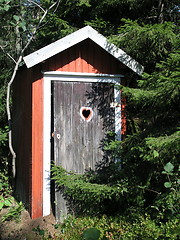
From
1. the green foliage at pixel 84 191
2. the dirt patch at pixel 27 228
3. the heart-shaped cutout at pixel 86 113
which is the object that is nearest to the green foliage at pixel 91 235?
the green foliage at pixel 84 191

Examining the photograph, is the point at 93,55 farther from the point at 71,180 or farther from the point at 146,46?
the point at 71,180

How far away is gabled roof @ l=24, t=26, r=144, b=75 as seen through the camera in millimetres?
4398

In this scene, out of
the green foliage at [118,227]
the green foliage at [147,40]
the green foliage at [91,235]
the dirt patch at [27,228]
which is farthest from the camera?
the green foliage at [147,40]

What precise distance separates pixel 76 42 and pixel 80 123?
155 centimetres

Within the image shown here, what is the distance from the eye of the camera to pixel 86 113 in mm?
5074

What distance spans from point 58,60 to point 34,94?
32.1 inches

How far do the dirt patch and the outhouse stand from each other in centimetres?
15

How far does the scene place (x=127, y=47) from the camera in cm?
529

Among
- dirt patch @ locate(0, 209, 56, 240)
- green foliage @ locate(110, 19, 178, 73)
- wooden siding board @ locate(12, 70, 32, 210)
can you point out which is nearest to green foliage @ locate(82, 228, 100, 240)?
dirt patch @ locate(0, 209, 56, 240)

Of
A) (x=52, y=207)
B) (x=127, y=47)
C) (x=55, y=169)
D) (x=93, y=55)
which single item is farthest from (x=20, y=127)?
(x=127, y=47)

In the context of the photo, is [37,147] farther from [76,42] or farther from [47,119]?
[76,42]

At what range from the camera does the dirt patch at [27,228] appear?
168 inches

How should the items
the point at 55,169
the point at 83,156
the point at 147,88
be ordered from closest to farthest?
the point at 147,88
the point at 55,169
the point at 83,156

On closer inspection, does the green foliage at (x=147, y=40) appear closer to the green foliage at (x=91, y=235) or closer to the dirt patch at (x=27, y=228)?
the dirt patch at (x=27, y=228)
